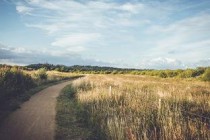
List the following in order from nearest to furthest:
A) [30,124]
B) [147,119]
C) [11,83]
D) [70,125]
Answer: [147,119] < [30,124] < [70,125] < [11,83]

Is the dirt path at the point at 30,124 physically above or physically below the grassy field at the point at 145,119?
below

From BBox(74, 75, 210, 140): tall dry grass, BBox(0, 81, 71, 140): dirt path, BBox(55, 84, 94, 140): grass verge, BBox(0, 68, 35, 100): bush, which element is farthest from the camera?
BBox(0, 68, 35, 100): bush

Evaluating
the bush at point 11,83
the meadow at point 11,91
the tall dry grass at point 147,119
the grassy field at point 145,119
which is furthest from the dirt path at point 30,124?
the bush at point 11,83

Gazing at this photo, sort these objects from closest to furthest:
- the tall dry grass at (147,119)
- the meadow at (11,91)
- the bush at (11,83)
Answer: the tall dry grass at (147,119) → the meadow at (11,91) → the bush at (11,83)

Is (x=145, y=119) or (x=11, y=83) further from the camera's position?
(x=11, y=83)

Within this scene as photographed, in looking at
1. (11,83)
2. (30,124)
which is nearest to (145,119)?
(30,124)

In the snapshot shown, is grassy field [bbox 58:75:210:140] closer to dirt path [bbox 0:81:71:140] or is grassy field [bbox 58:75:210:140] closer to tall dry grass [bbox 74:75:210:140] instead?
tall dry grass [bbox 74:75:210:140]

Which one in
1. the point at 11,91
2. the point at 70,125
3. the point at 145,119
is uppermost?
the point at 11,91

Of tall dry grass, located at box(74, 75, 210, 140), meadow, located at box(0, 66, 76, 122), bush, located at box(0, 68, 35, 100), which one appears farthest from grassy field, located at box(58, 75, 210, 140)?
bush, located at box(0, 68, 35, 100)

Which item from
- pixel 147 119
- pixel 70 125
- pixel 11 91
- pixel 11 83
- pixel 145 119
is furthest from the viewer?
→ pixel 11 83

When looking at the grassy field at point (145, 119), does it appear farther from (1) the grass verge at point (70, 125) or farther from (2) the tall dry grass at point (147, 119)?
(1) the grass verge at point (70, 125)

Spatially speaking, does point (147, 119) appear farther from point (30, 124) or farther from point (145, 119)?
point (30, 124)

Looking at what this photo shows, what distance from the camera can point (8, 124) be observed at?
11.4 meters

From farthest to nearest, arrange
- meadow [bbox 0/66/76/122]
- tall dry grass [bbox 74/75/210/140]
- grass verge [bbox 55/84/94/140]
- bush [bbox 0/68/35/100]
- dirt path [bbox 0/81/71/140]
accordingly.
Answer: bush [bbox 0/68/35/100]
meadow [bbox 0/66/76/122]
grass verge [bbox 55/84/94/140]
dirt path [bbox 0/81/71/140]
tall dry grass [bbox 74/75/210/140]
